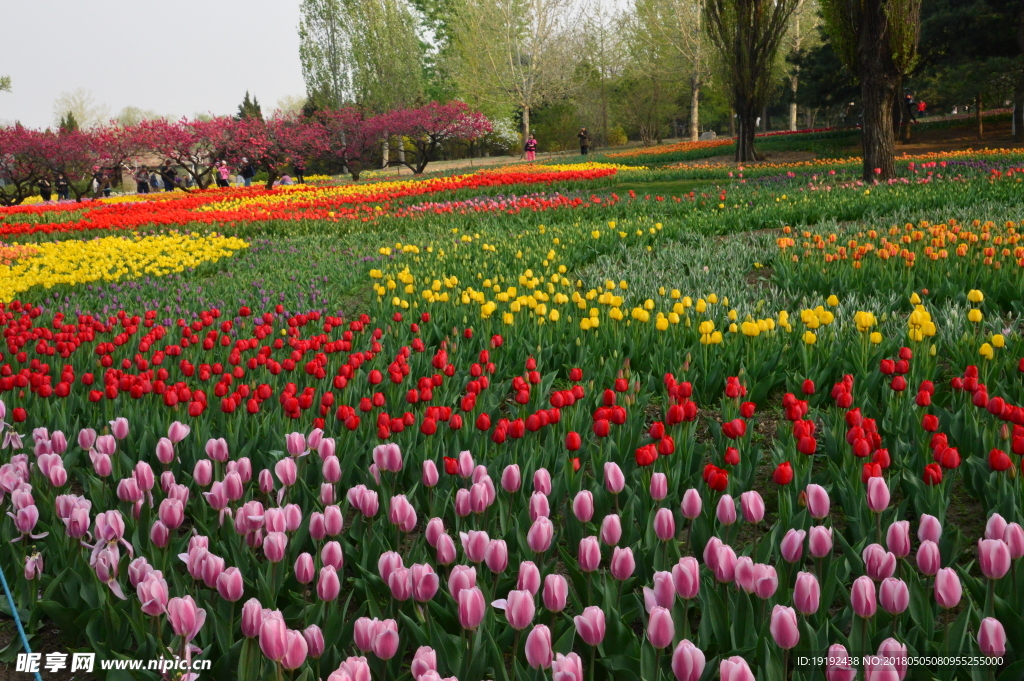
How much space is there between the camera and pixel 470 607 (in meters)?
1.60

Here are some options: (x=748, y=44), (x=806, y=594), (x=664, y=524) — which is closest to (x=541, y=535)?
(x=664, y=524)

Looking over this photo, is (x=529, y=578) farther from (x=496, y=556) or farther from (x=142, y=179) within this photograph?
(x=142, y=179)

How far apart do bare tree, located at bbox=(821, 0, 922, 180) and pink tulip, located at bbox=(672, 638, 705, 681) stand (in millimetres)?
12928

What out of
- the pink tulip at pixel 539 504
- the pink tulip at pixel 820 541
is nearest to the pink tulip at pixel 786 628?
the pink tulip at pixel 820 541

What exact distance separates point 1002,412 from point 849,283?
10.7ft

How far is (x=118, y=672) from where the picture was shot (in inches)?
72.7

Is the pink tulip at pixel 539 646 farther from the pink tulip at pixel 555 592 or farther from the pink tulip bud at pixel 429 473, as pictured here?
the pink tulip bud at pixel 429 473

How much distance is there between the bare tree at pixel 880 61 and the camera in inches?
480

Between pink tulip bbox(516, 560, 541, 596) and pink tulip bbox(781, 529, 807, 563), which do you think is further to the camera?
pink tulip bbox(781, 529, 807, 563)

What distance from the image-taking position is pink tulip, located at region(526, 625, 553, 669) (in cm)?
147

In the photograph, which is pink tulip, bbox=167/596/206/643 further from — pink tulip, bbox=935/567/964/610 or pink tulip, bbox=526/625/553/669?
pink tulip, bbox=935/567/964/610

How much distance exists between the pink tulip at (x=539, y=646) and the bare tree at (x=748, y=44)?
75.1 feet

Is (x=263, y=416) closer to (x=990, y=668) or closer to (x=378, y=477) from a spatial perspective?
(x=378, y=477)

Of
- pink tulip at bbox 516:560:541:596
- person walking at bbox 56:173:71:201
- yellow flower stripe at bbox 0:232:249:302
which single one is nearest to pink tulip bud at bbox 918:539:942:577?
pink tulip at bbox 516:560:541:596
